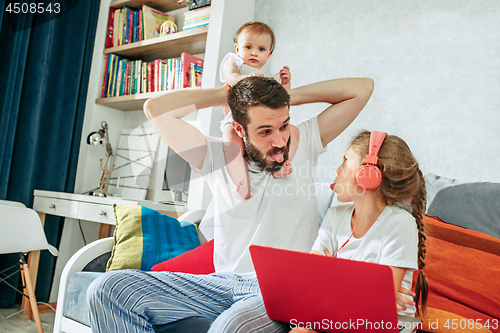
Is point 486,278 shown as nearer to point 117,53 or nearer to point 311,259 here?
point 311,259

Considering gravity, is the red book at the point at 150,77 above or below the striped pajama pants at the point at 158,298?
above

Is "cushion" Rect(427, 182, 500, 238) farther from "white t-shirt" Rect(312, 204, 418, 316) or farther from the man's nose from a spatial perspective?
the man's nose

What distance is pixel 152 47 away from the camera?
260 centimetres

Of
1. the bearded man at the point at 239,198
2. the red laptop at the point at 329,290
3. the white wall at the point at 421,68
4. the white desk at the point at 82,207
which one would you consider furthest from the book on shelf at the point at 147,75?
the red laptop at the point at 329,290

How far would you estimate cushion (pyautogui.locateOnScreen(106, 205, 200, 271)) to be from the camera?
155 cm

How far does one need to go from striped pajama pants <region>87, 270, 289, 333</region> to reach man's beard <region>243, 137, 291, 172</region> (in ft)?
1.06

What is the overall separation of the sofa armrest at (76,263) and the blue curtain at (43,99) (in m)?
1.05

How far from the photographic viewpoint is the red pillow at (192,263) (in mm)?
1486

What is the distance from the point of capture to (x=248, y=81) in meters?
1.15

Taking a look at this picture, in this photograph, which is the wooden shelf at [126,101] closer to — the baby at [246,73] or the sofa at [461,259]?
the baby at [246,73]

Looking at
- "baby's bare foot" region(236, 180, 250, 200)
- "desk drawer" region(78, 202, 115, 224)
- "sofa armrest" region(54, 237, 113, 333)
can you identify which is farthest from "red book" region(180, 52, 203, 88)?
"baby's bare foot" region(236, 180, 250, 200)

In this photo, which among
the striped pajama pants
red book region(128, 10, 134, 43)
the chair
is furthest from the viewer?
red book region(128, 10, 134, 43)

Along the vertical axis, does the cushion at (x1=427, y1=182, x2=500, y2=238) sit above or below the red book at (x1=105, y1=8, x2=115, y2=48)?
below

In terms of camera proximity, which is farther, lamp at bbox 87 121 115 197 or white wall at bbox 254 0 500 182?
lamp at bbox 87 121 115 197
